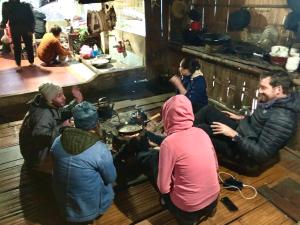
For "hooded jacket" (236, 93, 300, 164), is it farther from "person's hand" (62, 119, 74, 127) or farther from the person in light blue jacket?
"person's hand" (62, 119, 74, 127)

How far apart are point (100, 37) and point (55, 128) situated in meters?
6.52

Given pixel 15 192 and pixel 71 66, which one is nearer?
pixel 15 192

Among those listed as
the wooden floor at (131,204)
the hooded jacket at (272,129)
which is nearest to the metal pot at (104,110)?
the wooden floor at (131,204)

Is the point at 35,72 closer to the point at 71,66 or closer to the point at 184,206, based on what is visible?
the point at 71,66

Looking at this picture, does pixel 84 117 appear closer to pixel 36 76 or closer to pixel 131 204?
pixel 131 204

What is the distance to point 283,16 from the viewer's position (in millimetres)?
4805

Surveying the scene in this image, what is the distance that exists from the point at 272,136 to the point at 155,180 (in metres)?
1.43

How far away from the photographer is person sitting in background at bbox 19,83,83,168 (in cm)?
304

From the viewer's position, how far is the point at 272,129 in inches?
121

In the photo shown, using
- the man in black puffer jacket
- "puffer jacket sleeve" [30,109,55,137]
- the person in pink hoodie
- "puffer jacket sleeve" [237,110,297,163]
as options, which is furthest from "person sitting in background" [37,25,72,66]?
the person in pink hoodie

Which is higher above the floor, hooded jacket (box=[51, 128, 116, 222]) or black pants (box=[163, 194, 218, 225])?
hooded jacket (box=[51, 128, 116, 222])

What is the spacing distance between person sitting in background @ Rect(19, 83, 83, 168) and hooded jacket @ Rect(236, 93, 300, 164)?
7.21 ft

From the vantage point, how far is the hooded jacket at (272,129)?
3.07m

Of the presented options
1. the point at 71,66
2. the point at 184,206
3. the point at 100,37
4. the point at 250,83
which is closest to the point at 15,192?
the point at 184,206
